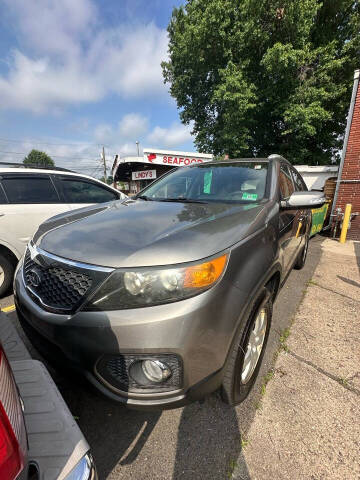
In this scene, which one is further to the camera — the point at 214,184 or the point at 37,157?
the point at 37,157

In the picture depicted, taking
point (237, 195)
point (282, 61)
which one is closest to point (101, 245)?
point (237, 195)

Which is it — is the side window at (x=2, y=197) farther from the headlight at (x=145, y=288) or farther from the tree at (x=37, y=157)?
the tree at (x=37, y=157)

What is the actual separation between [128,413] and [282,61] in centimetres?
1361

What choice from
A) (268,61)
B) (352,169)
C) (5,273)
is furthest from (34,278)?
(268,61)

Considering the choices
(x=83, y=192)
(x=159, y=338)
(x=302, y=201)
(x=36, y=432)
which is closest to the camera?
(x=36, y=432)

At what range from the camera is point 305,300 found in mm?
3275

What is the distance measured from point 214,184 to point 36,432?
2248mm

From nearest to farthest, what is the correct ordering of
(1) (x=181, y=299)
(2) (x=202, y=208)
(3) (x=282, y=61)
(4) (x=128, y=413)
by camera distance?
(1) (x=181, y=299)
(4) (x=128, y=413)
(2) (x=202, y=208)
(3) (x=282, y=61)

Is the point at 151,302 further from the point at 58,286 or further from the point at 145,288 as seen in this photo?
the point at 58,286

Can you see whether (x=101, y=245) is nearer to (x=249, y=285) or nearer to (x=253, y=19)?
(x=249, y=285)

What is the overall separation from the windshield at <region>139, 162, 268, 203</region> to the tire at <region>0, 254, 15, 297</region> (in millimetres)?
2082

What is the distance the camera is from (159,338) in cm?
110

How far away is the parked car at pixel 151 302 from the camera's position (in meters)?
1.13

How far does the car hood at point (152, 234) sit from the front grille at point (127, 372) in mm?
440
